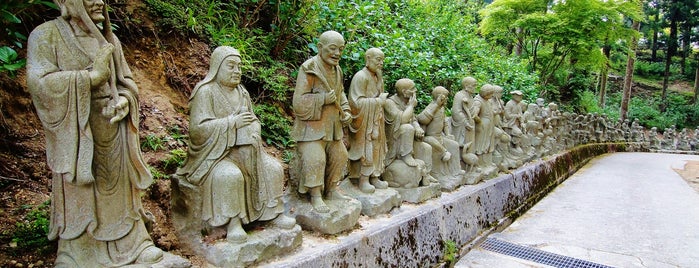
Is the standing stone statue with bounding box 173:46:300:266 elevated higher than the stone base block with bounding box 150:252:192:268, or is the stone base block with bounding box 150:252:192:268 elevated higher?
the standing stone statue with bounding box 173:46:300:266

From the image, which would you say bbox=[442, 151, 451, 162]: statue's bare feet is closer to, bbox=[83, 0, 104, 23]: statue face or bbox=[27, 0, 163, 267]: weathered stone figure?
bbox=[27, 0, 163, 267]: weathered stone figure

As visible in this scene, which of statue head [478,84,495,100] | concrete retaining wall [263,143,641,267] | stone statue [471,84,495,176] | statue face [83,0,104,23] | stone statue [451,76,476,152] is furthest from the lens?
statue head [478,84,495,100]

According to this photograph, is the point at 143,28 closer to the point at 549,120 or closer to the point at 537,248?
the point at 537,248

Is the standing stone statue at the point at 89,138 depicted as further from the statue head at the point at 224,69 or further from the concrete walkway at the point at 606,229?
the concrete walkway at the point at 606,229

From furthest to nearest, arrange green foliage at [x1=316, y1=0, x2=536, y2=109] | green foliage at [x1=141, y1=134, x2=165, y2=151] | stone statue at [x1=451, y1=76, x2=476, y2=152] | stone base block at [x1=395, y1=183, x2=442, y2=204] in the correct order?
green foliage at [x1=316, y1=0, x2=536, y2=109]
stone statue at [x1=451, y1=76, x2=476, y2=152]
stone base block at [x1=395, y1=183, x2=442, y2=204]
green foliage at [x1=141, y1=134, x2=165, y2=151]

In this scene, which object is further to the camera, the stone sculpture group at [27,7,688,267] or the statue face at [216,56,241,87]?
the statue face at [216,56,241,87]

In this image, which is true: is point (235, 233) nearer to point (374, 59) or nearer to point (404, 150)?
point (374, 59)

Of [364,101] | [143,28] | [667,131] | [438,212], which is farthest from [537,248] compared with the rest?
[667,131]

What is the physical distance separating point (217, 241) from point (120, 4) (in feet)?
11.2

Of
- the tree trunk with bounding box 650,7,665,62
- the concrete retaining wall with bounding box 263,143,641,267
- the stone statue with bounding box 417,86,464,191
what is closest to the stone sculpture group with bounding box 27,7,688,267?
the concrete retaining wall with bounding box 263,143,641,267

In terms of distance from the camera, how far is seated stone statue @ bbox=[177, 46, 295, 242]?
2818 millimetres

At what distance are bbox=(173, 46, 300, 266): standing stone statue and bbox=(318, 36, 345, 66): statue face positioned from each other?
79cm

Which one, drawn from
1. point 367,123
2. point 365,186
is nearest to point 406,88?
point 367,123

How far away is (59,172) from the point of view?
225 cm
